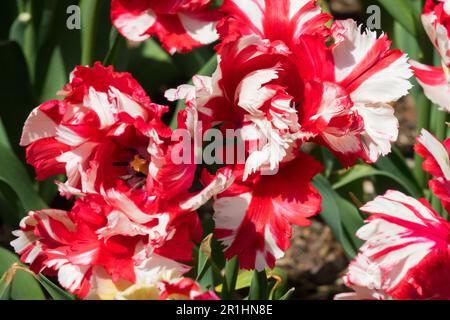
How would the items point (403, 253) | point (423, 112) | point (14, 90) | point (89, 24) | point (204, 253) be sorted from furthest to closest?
point (14, 90) < point (423, 112) < point (89, 24) < point (204, 253) < point (403, 253)

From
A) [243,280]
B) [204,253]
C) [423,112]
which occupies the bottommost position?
[243,280]

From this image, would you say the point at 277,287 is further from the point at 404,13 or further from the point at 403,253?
the point at 404,13

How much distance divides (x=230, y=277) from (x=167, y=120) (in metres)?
0.94

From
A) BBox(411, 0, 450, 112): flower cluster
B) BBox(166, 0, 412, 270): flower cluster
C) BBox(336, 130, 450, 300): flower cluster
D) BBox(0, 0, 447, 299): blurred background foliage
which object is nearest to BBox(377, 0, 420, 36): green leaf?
BBox(0, 0, 447, 299): blurred background foliage

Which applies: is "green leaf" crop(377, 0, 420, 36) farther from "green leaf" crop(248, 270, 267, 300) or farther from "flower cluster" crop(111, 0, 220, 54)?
"green leaf" crop(248, 270, 267, 300)

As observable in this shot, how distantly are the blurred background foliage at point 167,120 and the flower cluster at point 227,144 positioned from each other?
96 millimetres

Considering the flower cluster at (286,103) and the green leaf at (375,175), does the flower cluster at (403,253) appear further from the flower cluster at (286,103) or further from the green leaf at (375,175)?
the green leaf at (375,175)

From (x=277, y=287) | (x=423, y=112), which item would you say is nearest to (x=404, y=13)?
(x=423, y=112)

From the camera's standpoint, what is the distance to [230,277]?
1.06 meters

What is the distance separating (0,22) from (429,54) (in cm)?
85

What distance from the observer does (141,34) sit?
1110 millimetres

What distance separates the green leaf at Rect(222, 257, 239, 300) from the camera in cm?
105
